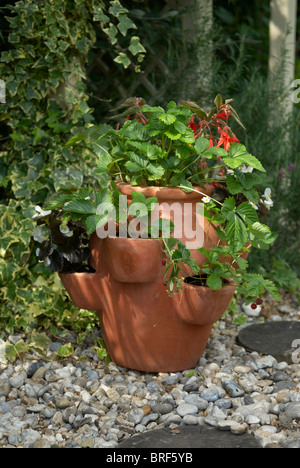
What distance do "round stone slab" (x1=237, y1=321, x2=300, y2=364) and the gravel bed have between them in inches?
1.7

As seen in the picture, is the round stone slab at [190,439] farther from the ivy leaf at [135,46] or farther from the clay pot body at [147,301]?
the ivy leaf at [135,46]

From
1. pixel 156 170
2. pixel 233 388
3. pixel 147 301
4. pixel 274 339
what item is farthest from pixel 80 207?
pixel 274 339

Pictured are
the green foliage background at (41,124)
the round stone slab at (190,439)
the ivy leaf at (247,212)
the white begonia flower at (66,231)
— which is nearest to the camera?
the round stone slab at (190,439)

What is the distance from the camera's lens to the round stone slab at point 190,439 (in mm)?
1496

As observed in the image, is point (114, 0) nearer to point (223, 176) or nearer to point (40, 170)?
point (40, 170)

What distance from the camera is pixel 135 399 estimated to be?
5.89 ft

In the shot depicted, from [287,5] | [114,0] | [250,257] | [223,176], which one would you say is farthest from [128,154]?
[287,5]

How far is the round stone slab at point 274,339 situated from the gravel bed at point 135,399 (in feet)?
0.14

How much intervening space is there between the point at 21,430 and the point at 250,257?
5.06 ft

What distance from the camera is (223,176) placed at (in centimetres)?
198

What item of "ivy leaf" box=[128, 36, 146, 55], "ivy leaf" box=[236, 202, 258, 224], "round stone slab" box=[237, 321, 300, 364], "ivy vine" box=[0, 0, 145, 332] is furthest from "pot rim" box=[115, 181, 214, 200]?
"ivy leaf" box=[128, 36, 146, 55]

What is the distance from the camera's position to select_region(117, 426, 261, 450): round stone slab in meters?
1.50

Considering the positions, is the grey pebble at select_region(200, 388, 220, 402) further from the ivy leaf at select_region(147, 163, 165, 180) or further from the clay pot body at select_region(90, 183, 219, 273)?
the ivy leaf at select_region(147, 163, 165, 180)

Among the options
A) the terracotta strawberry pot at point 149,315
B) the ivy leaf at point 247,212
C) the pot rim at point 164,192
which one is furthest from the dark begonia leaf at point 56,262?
the ivy leaf at point 247,212
